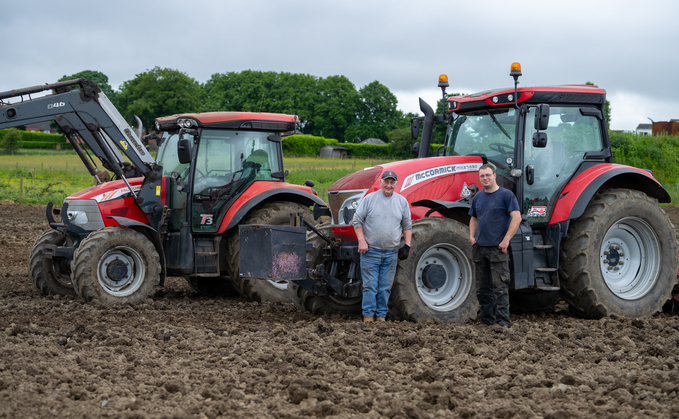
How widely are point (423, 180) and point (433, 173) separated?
126 mm

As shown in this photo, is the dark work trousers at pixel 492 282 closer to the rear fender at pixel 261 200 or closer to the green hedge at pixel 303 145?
the rear fender at pixel 261 200

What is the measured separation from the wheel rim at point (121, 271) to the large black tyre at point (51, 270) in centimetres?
94

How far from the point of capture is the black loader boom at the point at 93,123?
831 centimetres

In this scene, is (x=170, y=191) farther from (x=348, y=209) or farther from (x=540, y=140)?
(x=540, y=140)

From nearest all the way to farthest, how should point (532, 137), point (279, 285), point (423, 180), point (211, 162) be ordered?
point (423, 180) → point (532, 137) → point (211, 162) → point (279, 285)

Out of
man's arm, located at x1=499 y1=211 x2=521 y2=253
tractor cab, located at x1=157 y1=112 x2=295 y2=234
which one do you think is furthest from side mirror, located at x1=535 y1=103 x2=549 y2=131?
tractor cab, located at x1=157 y1=112 x2=295 y2=234

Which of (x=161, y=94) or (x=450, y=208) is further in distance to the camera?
(x=161, y=94)

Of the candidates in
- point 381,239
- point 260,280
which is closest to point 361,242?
point 381,239

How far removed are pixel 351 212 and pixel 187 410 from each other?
125 inches

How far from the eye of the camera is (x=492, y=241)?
20.5ft

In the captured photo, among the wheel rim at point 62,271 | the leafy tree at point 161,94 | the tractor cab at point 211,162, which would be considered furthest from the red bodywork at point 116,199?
the leafy tree at point 161,94

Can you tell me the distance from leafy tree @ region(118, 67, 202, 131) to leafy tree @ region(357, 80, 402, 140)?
69.6ft

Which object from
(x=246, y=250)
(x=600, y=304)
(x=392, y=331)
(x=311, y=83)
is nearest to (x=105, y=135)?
(x=246, y=250)

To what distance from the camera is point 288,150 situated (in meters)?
54.5
